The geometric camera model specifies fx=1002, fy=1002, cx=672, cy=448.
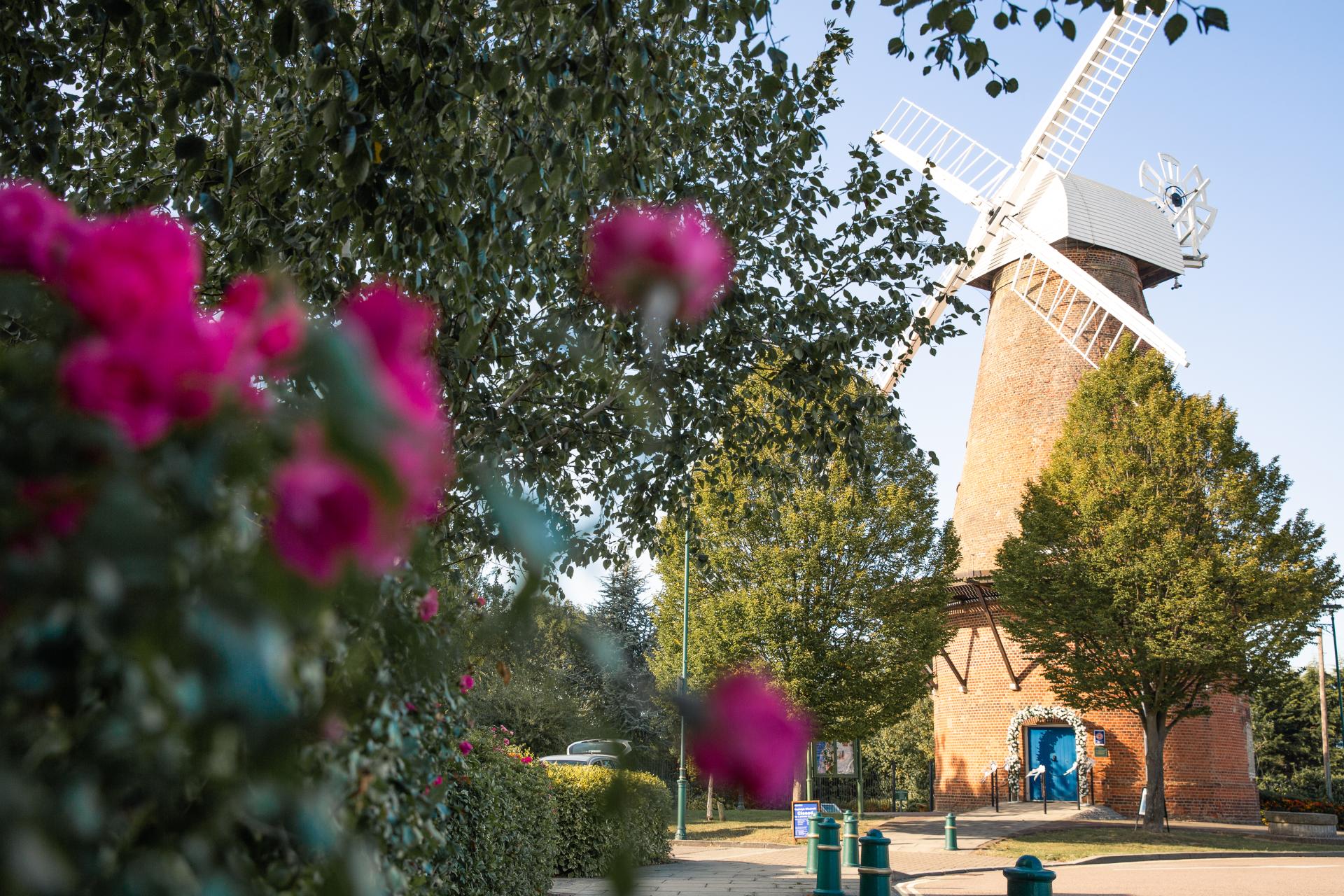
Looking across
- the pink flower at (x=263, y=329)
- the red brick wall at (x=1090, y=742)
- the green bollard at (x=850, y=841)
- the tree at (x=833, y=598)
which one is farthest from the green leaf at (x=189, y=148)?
the red brick wall at (x=1090, y=742)

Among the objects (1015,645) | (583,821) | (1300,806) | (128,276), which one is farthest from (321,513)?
(1300,806)

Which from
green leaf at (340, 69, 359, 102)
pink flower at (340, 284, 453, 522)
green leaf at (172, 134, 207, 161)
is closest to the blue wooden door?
green leaf at (340, 69, 359, 102)

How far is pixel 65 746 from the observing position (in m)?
0.87

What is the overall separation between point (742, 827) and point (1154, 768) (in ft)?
33.5

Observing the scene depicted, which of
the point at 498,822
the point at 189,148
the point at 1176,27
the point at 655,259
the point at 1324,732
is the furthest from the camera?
the point at 1324,732

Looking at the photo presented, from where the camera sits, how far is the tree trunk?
75.9 feet

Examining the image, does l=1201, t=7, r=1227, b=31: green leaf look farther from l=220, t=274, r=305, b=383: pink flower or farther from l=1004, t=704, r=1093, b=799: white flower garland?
l=1004, t=704, r=1093, b=799: white flower garland

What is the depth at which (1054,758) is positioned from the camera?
27859mm

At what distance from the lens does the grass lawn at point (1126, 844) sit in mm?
18906

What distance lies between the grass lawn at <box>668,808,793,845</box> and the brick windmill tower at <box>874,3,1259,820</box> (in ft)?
18.8

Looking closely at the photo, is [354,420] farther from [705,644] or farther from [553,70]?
[705,644]

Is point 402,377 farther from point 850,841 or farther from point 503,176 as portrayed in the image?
point 850,841

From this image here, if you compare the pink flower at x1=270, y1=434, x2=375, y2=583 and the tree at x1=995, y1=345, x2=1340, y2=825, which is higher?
the tree at x1=995, y1=345, x2=1340, y2=825

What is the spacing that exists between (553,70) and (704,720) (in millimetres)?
3961
